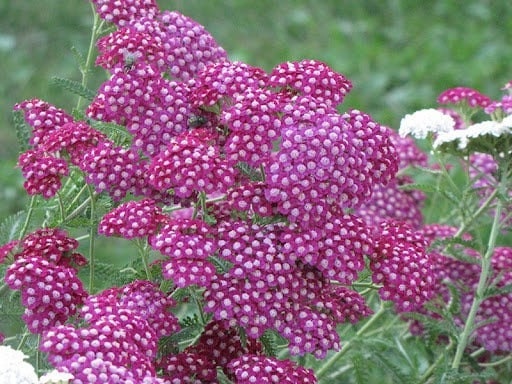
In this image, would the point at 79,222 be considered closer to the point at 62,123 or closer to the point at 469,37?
the point at 62,123

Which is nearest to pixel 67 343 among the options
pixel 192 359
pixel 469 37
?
pixel 192 359

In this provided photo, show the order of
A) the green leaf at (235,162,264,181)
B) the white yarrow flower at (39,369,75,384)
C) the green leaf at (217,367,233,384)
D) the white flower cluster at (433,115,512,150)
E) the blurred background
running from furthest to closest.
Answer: the blurred background
the white flower cluster at (433,115,512,150)
the green leaf at (235,162,264,181)
the green leaf at (217,367,233,384)
the white yarrow flower at (39,369,75,384)

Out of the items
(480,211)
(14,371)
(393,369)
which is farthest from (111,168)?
(480,211)

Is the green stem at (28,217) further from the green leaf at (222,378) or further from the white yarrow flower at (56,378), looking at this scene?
the white yarrow flower at (56,378)

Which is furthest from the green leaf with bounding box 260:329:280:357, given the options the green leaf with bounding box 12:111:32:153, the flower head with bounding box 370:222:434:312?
the green leaf with bounding box 12:111:32:153

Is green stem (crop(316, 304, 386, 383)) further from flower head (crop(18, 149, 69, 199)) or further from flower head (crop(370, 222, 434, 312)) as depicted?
flower head (crop(18, 149, 69, 199))
